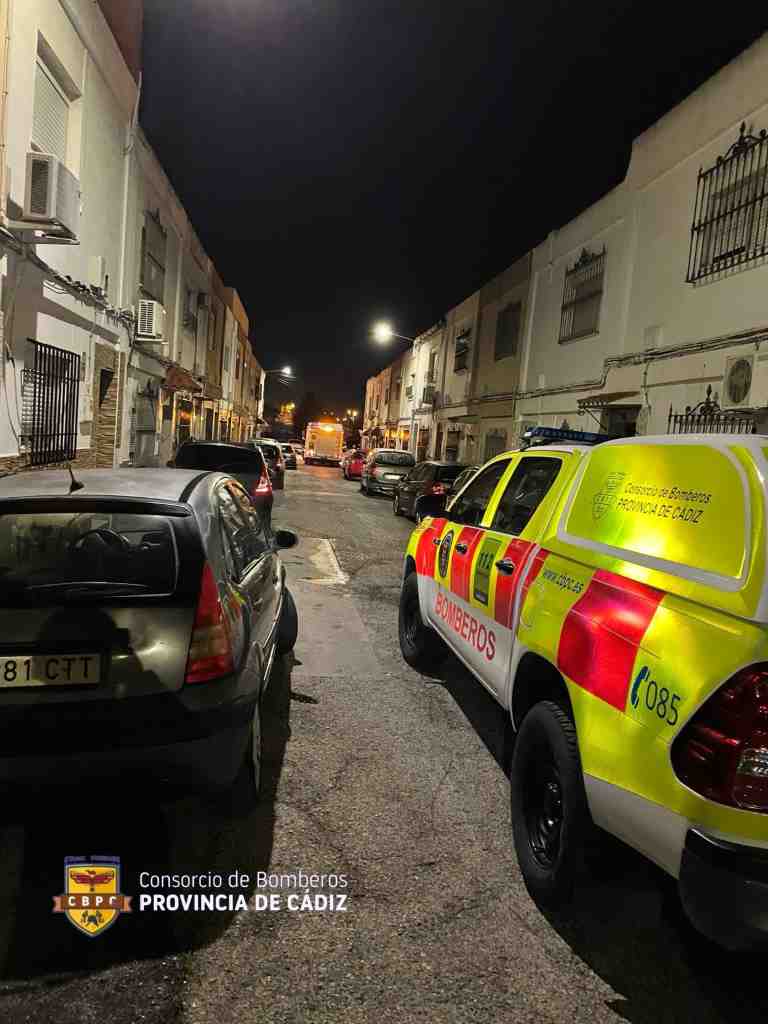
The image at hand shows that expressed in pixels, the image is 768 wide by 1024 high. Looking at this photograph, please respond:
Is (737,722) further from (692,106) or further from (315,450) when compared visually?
(315,450)

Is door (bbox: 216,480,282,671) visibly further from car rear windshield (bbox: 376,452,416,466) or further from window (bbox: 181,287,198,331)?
window (bbox: 181,287,198,331)

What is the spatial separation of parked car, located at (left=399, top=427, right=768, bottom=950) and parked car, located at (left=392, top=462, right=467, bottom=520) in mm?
11489

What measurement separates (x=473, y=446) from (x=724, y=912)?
23.4 metres

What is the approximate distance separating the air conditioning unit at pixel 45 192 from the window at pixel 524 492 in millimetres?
6714

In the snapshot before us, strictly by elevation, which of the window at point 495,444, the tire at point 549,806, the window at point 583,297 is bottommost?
the tire at point 549,806

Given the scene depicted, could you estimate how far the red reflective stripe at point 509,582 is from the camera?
350 centimetres

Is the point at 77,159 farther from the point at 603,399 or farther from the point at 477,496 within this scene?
the point at 603,399

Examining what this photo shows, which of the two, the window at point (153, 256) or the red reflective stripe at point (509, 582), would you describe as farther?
the window at point (153, 256)

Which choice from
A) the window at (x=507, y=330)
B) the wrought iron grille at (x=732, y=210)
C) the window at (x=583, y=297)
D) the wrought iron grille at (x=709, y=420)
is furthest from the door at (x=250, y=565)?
the window at (x=507, y=330)

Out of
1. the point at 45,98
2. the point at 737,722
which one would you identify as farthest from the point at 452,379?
the point at 737,722

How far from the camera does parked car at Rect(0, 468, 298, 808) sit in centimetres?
248

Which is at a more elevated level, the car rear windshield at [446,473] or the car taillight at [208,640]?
the car rear windshield at [446,473]

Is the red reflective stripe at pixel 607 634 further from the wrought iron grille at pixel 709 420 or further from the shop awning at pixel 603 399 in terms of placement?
the shop awning at pixel 603 399

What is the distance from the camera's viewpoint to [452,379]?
95.9ft
